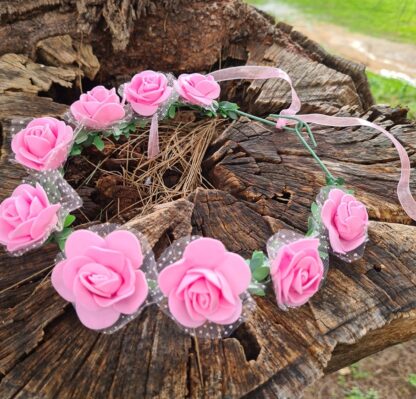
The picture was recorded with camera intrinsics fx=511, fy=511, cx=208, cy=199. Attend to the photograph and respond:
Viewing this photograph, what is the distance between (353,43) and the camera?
455 centimetres

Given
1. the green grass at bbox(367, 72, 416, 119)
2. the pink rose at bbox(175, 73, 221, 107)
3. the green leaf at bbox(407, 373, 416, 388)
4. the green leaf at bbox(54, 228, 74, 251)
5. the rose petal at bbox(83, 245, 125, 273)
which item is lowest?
the green leaf at bbox(407, 373, 416, 388)

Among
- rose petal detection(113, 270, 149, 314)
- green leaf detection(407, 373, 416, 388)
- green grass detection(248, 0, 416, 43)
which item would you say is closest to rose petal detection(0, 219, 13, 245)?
rose petal detection(113, 270, 149, 314)

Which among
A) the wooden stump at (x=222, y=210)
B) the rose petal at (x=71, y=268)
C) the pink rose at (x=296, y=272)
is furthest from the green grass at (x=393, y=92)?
the rose petal at (x=71, y=268)

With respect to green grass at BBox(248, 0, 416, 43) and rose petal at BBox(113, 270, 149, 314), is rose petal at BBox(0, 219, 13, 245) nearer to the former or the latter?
rose petal at BBox(113, 270, 149, 314)

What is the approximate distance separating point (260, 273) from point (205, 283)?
146 millimetres

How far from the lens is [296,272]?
3.03ft

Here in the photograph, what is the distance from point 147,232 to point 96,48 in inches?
31.4

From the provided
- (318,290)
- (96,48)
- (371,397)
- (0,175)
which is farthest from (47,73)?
(371,397)

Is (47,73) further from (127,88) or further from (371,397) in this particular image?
(371,397)

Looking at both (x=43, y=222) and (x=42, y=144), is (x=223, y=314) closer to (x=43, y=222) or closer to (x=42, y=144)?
(x=43, y=222)

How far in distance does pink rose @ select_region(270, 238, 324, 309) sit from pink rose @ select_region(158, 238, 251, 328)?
0.29 feet

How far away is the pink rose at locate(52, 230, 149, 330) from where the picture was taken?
0.84m

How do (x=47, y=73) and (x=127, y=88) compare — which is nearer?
(x=127, y=88)

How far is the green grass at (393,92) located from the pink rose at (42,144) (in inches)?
113
